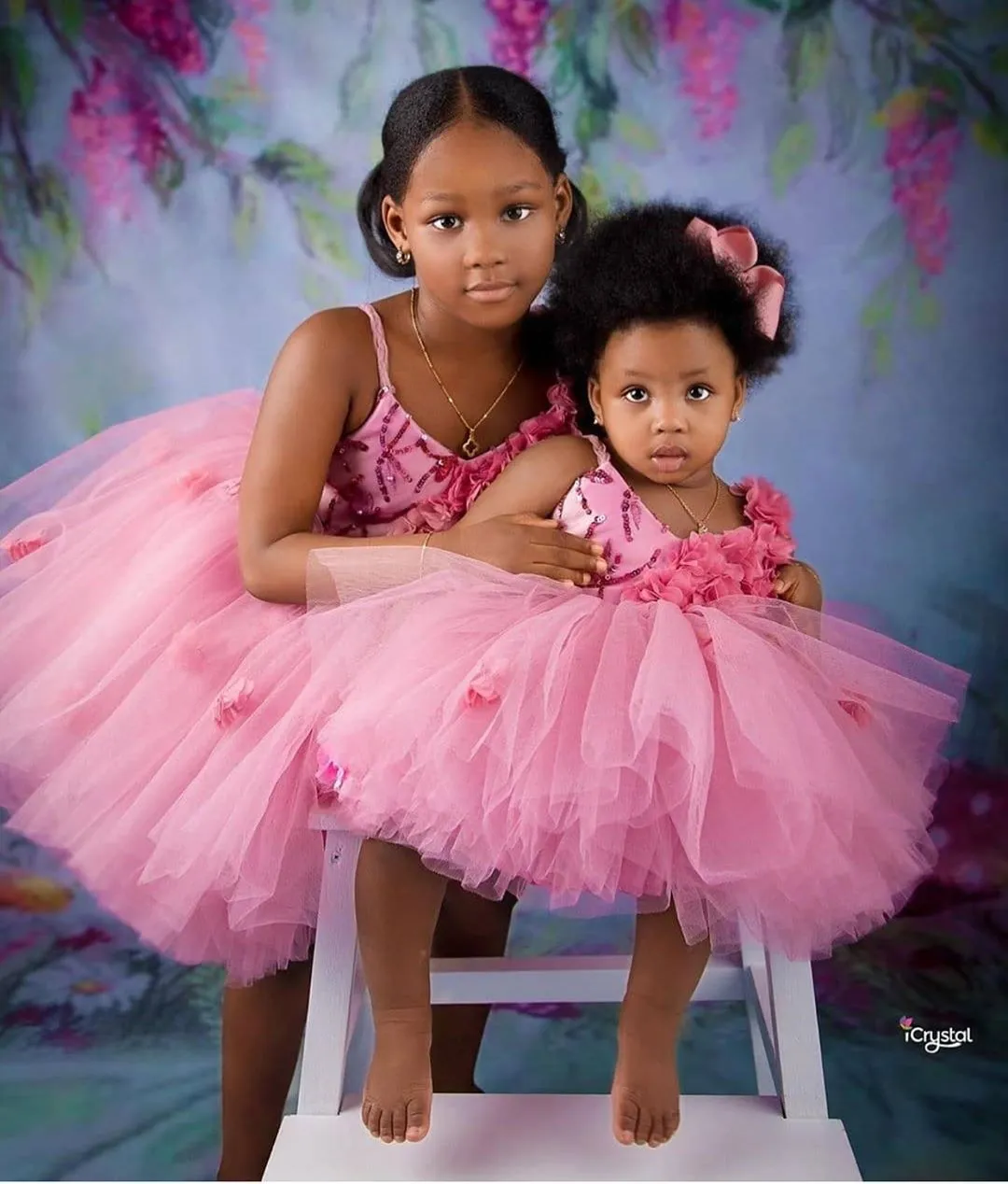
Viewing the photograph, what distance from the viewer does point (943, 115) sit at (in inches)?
92.2

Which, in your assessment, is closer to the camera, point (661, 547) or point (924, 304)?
point (661, 547)

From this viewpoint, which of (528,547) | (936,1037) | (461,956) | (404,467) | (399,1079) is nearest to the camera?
(399,1079)

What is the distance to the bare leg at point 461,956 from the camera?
70.5 inches

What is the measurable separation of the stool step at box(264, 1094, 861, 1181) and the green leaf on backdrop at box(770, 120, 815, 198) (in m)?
1.49

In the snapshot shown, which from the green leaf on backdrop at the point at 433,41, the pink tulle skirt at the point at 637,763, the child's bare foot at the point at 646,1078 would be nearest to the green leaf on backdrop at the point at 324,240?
the green leaf on backdrop at the point at 433,41

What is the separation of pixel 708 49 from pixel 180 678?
1430 millimetres

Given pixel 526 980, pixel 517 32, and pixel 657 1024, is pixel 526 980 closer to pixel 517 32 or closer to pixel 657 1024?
pixel 657 1024

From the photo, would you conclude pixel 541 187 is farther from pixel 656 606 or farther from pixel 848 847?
pixel 848 847

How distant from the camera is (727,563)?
1397mm

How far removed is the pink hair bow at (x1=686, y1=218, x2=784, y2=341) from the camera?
1.47 m

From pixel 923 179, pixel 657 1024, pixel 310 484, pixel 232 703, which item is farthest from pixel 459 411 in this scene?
pixel 923 179

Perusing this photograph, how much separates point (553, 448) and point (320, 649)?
307 millimetres

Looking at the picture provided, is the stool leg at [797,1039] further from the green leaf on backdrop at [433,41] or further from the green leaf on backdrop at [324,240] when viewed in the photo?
the green leaf on backdrop at [433,41]

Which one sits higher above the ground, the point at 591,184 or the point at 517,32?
the point at 517,32
